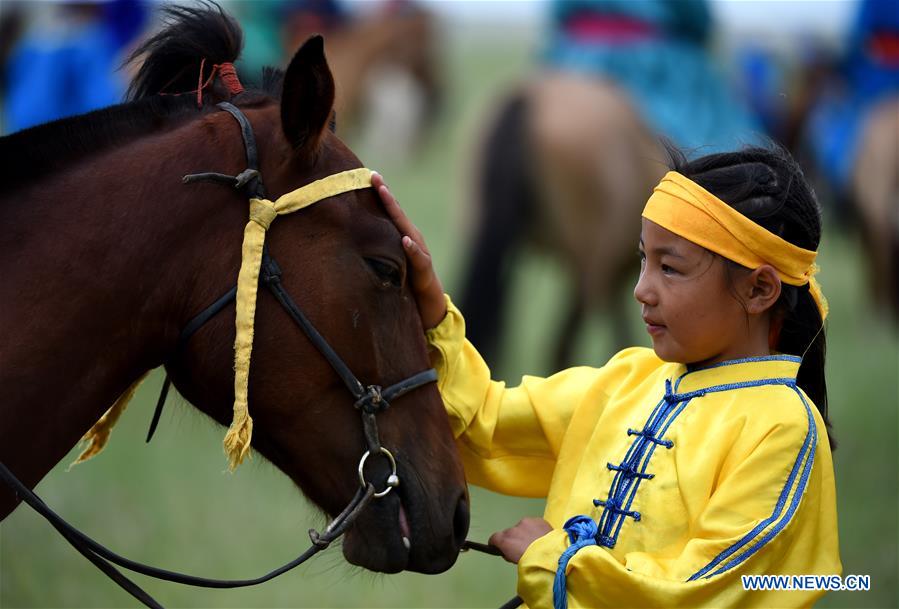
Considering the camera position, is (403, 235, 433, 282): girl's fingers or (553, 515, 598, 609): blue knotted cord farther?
(403, 235, 433, 282): girl's fingers

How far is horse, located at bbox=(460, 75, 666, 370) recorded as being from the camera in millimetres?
6344

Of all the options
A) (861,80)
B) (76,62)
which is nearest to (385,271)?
(76,62)

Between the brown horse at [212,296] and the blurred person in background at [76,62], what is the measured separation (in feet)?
16.7

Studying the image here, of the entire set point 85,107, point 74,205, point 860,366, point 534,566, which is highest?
point 85,107

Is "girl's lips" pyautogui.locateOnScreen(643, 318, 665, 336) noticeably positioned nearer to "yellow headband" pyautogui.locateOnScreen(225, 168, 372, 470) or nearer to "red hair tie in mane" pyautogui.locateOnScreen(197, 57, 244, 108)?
"yellow headband" pyautogui.locateOnScreen(225, 168, 372, 470)

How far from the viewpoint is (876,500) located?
16.9ft

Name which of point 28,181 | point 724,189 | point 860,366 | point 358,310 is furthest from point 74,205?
point 860,366

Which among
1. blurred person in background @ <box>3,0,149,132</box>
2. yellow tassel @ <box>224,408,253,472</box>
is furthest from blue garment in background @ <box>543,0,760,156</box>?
yellow tassel @ <box>224,408,253,472</box>

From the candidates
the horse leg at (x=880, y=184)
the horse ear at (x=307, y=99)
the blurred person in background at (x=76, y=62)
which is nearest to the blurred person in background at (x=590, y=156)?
the horse leg at (x=880, y=184)

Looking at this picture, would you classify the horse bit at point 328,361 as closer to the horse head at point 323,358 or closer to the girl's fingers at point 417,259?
the horse head at point 323,358

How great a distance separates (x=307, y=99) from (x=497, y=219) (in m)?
4.53

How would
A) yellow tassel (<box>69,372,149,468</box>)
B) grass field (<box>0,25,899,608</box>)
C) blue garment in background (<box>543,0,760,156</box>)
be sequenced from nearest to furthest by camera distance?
yellow tassel (<box>69,372,149,468</box>), grass field (<box>0,25,899,608</box>), blue garment in background (<box>543,0,760,156</box>)

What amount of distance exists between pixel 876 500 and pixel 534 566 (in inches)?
149

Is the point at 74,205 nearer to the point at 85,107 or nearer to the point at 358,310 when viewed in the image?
the point at 358,310
